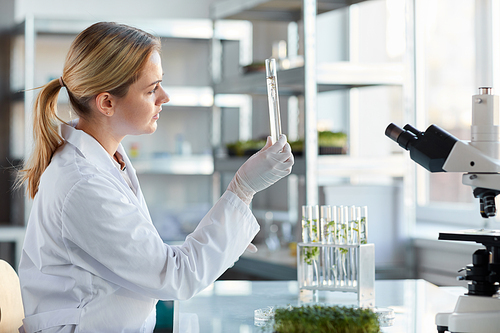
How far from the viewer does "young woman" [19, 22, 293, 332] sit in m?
1.16

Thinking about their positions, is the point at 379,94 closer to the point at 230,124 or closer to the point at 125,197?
the point at 230,124

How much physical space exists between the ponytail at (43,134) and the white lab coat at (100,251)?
1.7 inches

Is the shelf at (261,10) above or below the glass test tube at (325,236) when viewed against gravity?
above

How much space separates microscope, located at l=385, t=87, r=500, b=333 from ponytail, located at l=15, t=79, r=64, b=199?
0.81m

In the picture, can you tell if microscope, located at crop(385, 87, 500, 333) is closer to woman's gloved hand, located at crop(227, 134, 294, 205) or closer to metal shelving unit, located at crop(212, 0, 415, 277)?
woman's gloved hand, located at crop(227, 134, 294, 205)

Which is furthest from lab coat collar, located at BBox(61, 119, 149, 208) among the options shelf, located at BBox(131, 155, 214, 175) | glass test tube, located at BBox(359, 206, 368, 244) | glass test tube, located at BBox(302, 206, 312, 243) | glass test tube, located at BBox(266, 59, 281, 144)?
shelf, located at BBox(131, 155, 214, 175)

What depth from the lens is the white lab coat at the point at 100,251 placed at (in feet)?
3.80

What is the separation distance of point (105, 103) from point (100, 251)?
363mm

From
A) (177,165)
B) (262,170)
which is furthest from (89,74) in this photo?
(177,165)

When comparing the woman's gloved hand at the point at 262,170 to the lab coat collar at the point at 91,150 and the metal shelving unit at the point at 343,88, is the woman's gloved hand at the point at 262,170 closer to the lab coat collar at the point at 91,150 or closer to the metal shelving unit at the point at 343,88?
the lab coat collar at the point at 91,150

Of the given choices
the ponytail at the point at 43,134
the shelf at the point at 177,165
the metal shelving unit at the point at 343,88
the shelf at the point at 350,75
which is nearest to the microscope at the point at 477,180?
the ponytail at the point at 43,134

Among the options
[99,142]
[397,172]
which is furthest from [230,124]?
[99,142]

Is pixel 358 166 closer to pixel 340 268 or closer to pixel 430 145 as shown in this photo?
pixel 340 268

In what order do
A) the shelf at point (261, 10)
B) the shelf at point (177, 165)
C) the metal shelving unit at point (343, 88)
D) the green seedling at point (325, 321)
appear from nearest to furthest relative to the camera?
1. the green seedling at point (325, 321)
2. the metal shelving unit at point (343, 88)
3. the shelf at point (261, 10)
4. the shelf at point (177, 165)
